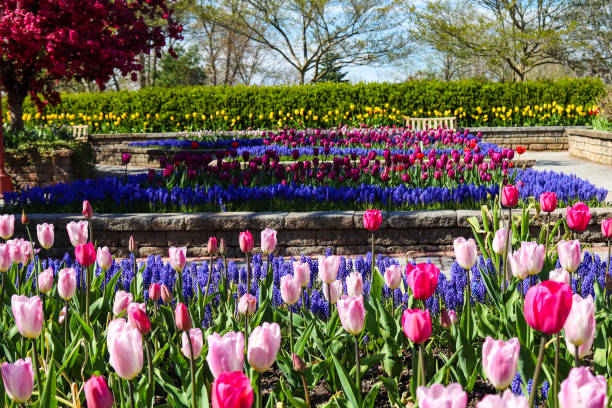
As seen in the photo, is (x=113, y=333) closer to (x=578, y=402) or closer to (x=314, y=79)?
(x=578, y=402)

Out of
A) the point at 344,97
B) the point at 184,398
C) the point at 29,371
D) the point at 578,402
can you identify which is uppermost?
the point at 344,97

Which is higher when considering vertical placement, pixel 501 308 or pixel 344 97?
pixel 344 97

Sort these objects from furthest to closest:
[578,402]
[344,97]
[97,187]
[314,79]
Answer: [314,79] < [344,97] < [97,187] < [578,402]

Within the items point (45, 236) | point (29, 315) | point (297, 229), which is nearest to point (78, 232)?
point (45, 236)

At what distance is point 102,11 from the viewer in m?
9.94

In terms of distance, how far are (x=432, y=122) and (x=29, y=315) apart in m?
15.3

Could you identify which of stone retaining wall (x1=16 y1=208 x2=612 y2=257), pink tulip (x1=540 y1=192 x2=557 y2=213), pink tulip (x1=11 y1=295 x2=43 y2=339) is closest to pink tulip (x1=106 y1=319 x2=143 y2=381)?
pink tulip (x1=11 y1=295 x2=43 y2=339)

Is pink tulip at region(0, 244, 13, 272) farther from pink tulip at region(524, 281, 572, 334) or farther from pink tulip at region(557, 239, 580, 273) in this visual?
pink tulip at region(557, 239, 580, 273)

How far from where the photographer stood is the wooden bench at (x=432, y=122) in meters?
15.9

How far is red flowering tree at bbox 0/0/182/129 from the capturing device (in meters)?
9.73

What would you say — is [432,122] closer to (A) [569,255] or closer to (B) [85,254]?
(A) [569,255]

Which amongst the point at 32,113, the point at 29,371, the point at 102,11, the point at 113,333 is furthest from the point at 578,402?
the point at 32,113

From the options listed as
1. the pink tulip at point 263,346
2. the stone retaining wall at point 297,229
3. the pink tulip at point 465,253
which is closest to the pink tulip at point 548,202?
the pink tulip at point 465,253

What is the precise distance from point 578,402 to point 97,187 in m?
6.30
